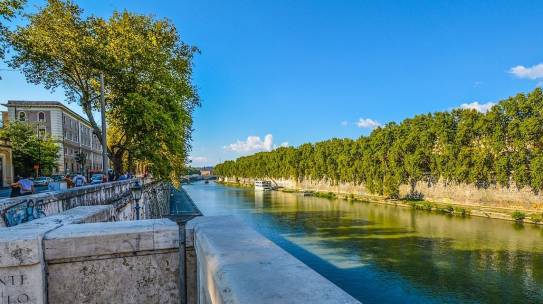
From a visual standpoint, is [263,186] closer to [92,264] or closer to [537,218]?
[537,218]

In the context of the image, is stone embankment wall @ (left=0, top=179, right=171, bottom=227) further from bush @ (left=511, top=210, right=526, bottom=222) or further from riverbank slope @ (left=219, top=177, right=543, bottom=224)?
riverbank slope @ (left=219, top=177, right=543, bottom=224)

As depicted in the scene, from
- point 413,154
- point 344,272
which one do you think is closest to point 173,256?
point 344,272

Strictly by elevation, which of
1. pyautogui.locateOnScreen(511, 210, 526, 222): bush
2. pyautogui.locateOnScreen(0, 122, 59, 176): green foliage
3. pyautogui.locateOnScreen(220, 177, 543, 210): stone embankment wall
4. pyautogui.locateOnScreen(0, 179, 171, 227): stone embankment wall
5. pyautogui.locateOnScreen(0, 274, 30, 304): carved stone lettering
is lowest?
pyautogui.locateOnScreen(511, 210, 526, 222): bush

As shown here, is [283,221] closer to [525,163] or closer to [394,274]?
[394,274]

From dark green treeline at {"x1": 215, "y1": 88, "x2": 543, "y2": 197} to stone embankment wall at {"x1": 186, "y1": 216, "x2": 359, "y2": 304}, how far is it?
137 ft

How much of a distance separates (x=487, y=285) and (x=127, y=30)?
987 inches

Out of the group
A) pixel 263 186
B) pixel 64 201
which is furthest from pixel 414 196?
pixel 64 201

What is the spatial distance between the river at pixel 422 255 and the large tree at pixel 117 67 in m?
12.0

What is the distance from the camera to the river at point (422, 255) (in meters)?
17.0

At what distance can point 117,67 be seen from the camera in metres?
21.4

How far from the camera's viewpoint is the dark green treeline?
37.1m

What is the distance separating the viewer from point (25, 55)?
21.4 meters

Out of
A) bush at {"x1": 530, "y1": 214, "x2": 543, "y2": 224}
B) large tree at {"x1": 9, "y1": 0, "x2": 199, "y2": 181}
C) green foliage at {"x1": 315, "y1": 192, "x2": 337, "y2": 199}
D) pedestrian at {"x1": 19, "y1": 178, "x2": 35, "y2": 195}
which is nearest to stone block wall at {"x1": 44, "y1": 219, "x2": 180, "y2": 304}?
pedestrian at {"x1": 19, "y1": 178, "x2": 35, "y2": 195}

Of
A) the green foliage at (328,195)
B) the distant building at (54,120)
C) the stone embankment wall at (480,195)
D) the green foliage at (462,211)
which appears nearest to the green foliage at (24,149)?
the distant building at (54,120)
